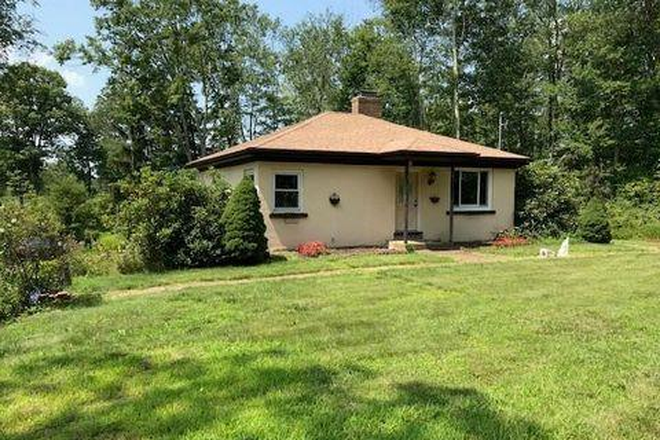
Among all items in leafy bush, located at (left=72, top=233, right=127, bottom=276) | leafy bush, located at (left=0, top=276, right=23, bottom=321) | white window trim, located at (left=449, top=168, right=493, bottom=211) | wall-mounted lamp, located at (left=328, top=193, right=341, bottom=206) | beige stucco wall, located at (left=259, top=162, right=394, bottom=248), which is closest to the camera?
leafy bush, located at (left=0, top=276, right=23, bottom=321)

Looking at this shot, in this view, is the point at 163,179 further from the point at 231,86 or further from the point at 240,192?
the point at 231,86

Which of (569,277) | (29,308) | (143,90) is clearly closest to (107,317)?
(29,308)

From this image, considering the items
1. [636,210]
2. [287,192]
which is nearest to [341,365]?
[287,192]

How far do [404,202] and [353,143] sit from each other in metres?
2.27

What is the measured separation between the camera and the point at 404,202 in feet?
53.9

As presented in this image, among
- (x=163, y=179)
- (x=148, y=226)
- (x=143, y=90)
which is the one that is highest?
(x=143, y=90)

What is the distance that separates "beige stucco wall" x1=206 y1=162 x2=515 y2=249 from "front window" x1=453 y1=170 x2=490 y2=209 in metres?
0.24

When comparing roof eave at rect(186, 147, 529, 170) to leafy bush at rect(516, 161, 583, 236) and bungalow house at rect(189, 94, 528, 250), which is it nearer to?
bungalow house at rect(189, 94, 528, 250)

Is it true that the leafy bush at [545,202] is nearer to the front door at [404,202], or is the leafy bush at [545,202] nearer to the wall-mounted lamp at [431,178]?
the wall-mounted lamp at [431,178]

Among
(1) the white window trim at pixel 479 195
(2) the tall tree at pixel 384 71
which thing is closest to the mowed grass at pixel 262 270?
(1) the white window trim at pixel 479 195

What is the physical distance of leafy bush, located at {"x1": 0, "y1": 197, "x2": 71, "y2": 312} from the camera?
25.6ft

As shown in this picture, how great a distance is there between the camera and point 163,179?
12359mm

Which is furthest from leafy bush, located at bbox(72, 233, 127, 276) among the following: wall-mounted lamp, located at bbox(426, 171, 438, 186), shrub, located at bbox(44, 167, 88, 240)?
shrub, located at bbox(44, 167, 88, 240)

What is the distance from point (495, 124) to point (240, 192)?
23.1m
